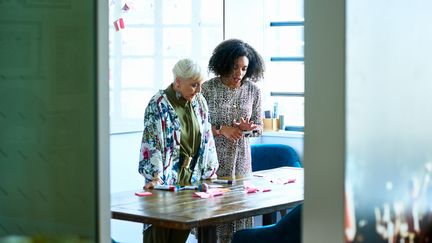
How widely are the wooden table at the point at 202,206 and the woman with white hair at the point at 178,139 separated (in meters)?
0.19

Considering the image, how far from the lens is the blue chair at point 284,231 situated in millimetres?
4328

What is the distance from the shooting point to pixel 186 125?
17.2 feet

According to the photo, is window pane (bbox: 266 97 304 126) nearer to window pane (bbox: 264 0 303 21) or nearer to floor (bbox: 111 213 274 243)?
window pane (bbox: 264 0 303 21)

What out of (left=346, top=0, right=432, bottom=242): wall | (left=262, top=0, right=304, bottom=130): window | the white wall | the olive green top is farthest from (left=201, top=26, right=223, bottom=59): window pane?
the white wall

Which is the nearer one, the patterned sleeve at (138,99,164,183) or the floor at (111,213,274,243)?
the patterned sleeve at (138,99,164,183)

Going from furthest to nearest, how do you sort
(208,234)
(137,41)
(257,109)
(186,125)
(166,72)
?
1. (166,72)
2. (137,41)
3. (257,109)
4. (186,125)
5. (208,234)

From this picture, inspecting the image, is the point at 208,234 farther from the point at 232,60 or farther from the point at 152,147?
the point at 232,60

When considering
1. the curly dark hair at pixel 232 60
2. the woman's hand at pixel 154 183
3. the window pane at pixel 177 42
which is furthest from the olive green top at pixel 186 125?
the window pane at pixel 177 42

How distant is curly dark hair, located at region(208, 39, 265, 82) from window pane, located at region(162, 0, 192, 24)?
0.94 metres

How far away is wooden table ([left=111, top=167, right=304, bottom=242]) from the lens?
4.18 m

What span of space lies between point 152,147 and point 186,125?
0.32 m

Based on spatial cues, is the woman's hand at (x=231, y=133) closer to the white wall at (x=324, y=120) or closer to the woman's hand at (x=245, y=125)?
the woman's hand at (x=245, y=125)
